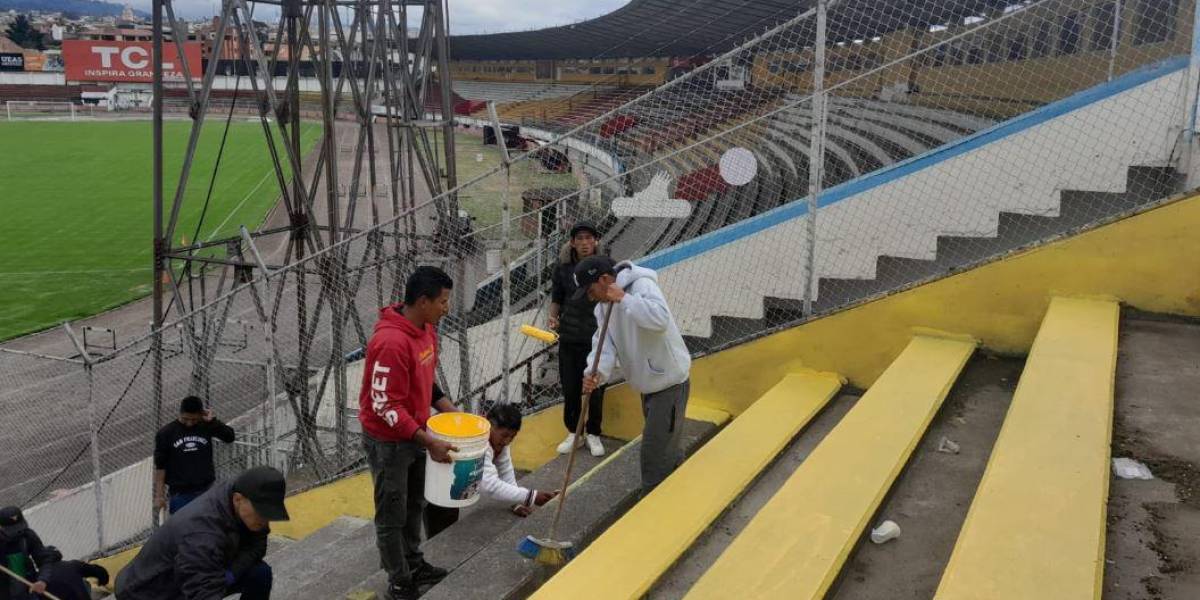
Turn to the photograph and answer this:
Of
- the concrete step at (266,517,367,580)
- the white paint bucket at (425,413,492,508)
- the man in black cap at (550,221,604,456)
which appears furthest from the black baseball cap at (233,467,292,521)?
the man in black cap at (550,221,604,456)

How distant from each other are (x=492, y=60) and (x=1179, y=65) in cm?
5880

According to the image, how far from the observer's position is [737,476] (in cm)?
420

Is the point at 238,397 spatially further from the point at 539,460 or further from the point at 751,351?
the point at 751,351

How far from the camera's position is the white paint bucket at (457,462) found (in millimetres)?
4082

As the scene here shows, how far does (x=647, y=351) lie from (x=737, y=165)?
505 cm

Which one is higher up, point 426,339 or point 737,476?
point 426,339

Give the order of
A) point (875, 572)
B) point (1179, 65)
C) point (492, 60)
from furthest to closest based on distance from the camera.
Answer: point (492, 60) → point (1179, 65) → point (875, 572)

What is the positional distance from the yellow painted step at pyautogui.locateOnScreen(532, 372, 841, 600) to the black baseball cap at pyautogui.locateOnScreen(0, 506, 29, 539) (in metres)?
3.73

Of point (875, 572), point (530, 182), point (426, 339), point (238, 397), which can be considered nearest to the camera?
point (875, 572)

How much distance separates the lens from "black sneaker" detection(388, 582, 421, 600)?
3.99 m

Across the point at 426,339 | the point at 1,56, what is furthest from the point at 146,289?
the point at 1,56

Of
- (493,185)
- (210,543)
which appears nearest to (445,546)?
(210,543)

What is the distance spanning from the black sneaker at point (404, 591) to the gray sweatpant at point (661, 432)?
115 centimetres

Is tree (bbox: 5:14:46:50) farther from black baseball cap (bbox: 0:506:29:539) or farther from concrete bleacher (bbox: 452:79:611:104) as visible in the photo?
black baseball cap (bbox: 0:506:29:539)
